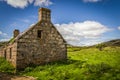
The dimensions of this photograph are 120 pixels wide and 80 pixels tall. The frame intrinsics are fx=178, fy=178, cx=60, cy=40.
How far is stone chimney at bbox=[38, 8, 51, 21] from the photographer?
25.0m

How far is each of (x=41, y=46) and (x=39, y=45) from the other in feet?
1.11

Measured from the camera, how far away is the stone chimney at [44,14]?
2495 centimetres

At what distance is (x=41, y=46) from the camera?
24.5 m

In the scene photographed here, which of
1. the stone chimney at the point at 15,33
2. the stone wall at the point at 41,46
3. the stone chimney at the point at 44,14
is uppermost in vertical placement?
the stone chimney at the point at 44,14

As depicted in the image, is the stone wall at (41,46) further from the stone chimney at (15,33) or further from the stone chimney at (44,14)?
the stone chimney at (15,33)

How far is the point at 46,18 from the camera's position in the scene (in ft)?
83.0

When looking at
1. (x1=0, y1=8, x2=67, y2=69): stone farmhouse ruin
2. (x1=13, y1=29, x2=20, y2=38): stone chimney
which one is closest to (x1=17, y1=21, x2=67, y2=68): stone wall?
(x1=0, y1=8, x2=67, y2=69): stone farmhouse ruin

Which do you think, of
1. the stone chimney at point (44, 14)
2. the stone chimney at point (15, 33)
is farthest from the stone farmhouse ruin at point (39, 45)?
the stone chimney at point (15, 33)

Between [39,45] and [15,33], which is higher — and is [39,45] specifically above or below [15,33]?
below

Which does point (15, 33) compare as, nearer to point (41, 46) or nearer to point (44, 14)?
point (44, 14)

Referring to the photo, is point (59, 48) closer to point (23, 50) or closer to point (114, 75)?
point (23, 50)

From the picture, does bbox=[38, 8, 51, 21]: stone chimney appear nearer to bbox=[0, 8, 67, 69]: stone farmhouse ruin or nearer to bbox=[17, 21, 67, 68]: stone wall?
bbox=[0, 8, 67, 69]: stone farmhouse ruin

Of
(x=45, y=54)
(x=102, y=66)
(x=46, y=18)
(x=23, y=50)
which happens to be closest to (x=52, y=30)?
(x=46, y=18)

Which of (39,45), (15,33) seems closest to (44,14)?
(39,45)
